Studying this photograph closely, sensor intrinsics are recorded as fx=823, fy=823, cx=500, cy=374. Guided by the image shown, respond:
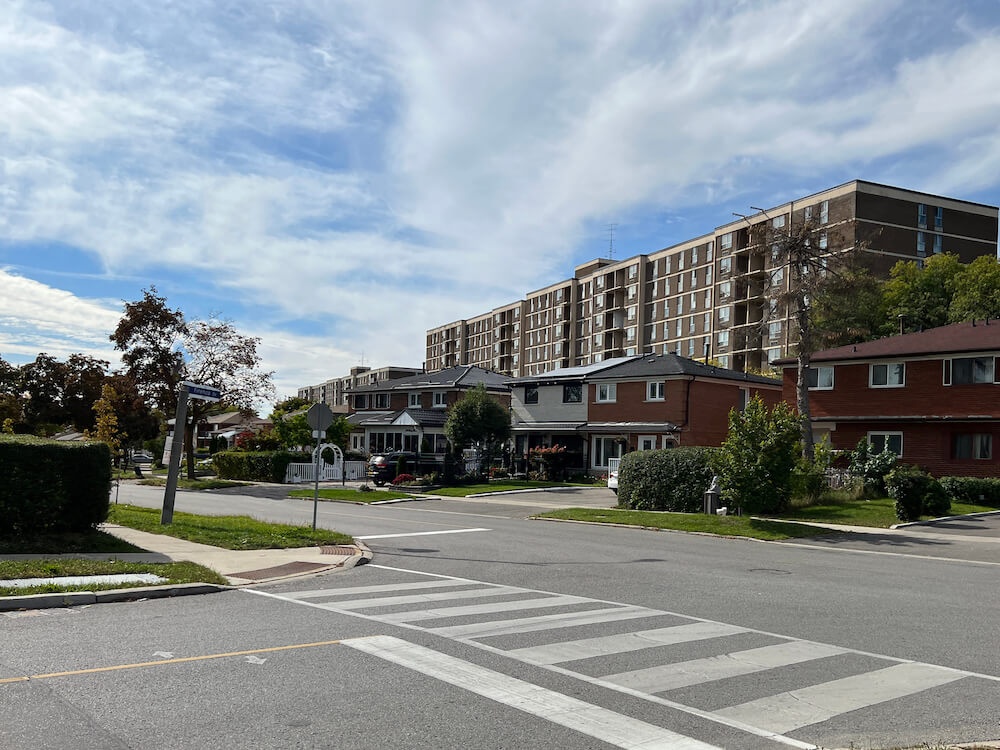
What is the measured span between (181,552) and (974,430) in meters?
33.3

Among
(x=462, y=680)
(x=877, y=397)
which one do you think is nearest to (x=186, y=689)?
(x=462, y=680)

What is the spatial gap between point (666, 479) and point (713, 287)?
61.3 m

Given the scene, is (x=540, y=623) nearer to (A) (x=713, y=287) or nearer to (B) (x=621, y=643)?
(B) (x=621, y=643)

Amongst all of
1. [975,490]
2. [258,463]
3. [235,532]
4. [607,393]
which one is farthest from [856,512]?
[258,463]

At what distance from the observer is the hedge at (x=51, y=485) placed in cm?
1398

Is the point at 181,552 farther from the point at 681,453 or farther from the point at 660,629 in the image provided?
the point at 681,453

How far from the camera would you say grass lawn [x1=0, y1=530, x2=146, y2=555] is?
13.6 metres

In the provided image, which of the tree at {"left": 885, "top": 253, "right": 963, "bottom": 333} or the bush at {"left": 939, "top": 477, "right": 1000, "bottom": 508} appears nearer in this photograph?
the bush at {"left": 939, "top": 477, "right": 1000, "bottom": 508}

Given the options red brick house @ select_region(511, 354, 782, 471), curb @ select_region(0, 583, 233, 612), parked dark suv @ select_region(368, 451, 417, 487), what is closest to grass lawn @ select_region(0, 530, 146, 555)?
curb @ select_region(0, 583, 233, 612)

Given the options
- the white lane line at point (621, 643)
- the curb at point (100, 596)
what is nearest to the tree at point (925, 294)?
the white lane line at point (621, 643)

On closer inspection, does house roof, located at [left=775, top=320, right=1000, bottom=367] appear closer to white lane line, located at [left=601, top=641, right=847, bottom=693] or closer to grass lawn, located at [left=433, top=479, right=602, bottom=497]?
grass lawn, located at [left=433, top=479, right=602, bottom=497]

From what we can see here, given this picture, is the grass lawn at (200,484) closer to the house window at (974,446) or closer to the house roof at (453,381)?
the house roof at (453,381)

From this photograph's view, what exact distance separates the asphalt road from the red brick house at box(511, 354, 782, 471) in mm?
30691

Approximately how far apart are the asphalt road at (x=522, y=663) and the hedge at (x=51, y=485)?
5.16m
